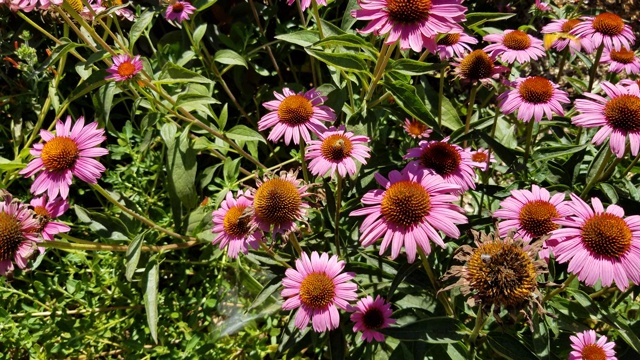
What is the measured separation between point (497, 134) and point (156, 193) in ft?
6.26

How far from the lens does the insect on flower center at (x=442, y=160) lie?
69.0 inches

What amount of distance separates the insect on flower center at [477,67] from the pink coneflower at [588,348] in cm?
98

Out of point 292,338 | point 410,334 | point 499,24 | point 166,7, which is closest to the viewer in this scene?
point 410,334

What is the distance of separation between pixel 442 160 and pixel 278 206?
1.91 ft

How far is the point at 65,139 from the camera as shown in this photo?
71.8 inches

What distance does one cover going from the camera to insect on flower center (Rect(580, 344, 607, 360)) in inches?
65.3

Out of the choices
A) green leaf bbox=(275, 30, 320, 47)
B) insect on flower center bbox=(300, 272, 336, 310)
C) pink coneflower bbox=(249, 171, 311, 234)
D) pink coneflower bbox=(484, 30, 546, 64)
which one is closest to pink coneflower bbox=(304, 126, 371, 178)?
pink coneflower bbox=(249, 171, 311, 234)

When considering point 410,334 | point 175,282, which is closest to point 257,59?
point 175,282

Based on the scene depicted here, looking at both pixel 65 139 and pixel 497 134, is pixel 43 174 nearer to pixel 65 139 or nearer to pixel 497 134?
pixel 65 139

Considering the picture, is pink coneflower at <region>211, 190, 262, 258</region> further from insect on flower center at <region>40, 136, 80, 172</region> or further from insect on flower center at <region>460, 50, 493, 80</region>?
insect on flower center at <region>460, 50, 493, 80</region>

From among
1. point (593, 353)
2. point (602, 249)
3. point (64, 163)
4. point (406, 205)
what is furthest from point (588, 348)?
point (64, 163)

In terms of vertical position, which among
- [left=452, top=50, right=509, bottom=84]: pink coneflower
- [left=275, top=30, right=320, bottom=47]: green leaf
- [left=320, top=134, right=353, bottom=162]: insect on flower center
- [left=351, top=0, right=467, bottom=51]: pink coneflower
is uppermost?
[left=275, top=30, right=320, bottom=47]: green leaf

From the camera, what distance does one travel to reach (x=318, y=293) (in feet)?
5.42

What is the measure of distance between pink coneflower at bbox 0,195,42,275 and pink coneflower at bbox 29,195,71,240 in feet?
0.15
